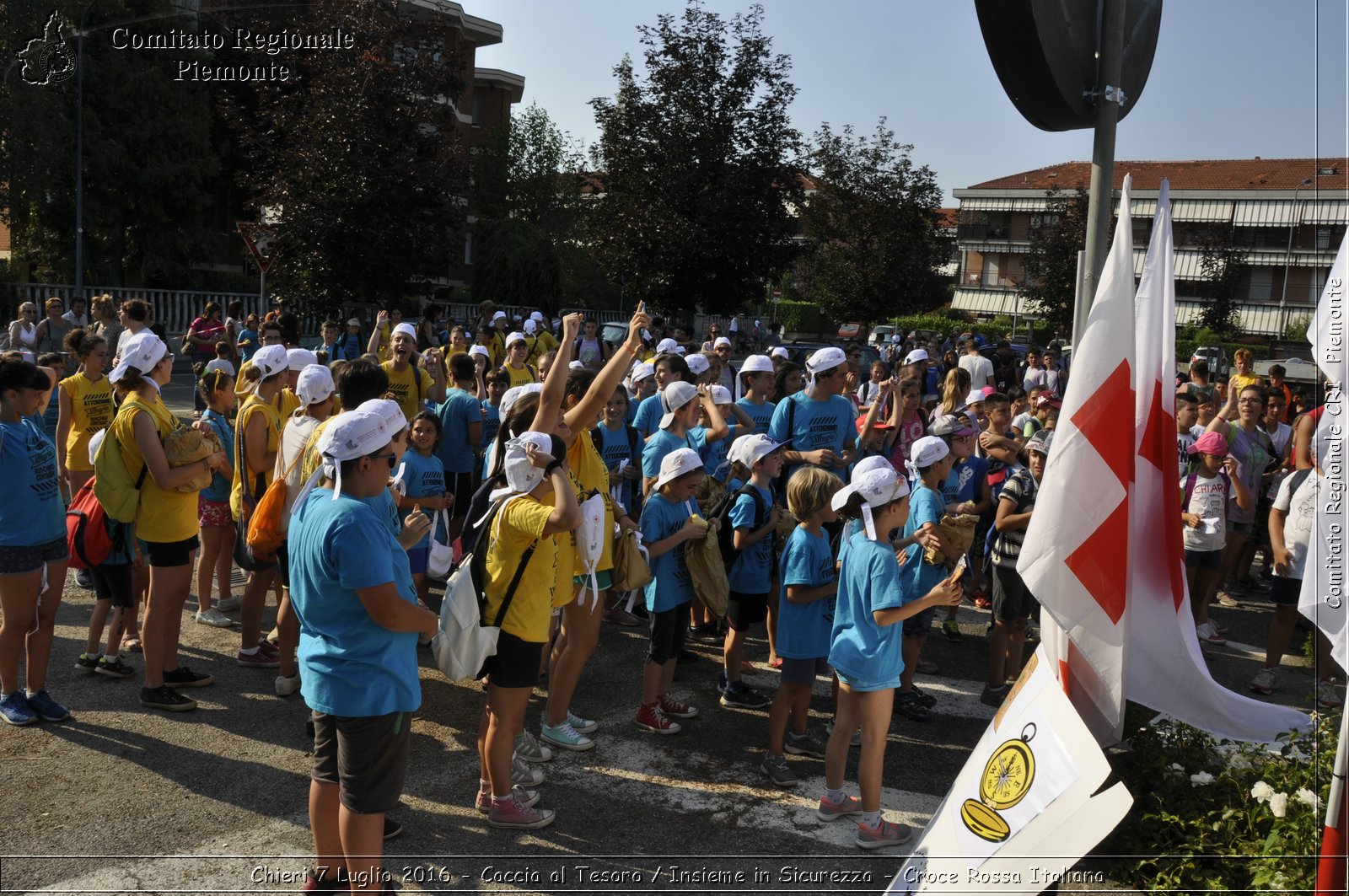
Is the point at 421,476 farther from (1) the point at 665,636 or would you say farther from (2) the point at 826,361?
(2) the point at 826,361

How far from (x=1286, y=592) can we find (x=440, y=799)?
571 centimetres

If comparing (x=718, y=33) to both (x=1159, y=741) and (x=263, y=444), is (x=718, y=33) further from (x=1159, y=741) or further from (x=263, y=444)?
(x=1159, y=741)

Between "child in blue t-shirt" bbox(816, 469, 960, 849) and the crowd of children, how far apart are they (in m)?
0.01

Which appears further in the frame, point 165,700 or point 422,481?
point 422,481

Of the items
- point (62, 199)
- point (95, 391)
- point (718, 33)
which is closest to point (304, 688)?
point (95, 391)

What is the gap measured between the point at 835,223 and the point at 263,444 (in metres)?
34.7

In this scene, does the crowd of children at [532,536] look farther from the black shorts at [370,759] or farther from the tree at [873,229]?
the tree at [873,229]

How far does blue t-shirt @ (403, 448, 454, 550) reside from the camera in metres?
6.49

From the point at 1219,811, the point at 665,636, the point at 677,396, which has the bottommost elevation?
the point at 1219,811

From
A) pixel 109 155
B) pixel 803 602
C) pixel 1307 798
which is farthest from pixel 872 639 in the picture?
pixel 109 155

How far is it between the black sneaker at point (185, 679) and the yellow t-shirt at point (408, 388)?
9.97 ft

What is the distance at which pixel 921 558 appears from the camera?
20.7 ft

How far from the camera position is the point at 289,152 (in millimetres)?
21594

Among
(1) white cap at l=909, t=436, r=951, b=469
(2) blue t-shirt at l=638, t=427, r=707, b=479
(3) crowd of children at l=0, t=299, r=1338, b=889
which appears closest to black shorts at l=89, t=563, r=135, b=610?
(3) crowd of children at l=0, t=299, r=1338, b=889
